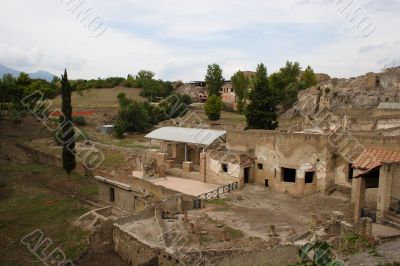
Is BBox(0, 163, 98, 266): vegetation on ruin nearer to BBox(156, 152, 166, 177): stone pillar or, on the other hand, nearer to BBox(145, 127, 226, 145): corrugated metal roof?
BBox(156, 152, 166, 177): stone pillar

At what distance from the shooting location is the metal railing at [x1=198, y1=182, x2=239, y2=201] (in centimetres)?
2214

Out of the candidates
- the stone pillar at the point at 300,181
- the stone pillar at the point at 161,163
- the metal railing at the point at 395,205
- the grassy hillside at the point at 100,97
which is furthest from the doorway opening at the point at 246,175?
the grassy hillside at the point at 100,97

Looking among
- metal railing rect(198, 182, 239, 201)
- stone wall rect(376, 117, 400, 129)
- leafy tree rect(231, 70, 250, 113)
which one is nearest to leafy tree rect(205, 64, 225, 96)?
leafy tree rect(231, 70, 250, 113)

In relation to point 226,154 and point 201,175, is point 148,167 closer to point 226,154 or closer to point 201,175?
point 201,175

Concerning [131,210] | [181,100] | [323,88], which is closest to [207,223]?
[131,210]

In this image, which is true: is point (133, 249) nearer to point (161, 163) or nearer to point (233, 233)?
point (233, 233)

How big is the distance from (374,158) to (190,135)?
49.4ft

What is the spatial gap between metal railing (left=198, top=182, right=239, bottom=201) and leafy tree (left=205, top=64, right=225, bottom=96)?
163 ft

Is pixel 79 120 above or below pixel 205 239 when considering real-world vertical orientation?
above

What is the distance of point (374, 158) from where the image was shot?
1742cm

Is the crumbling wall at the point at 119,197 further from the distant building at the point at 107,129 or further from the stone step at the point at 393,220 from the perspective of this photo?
the distant building at the point at 107,129

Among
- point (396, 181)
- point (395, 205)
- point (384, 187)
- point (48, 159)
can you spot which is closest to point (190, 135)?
point (48, 159)

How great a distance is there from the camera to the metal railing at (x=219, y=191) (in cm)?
2214

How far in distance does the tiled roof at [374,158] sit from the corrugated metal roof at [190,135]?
446 inches
